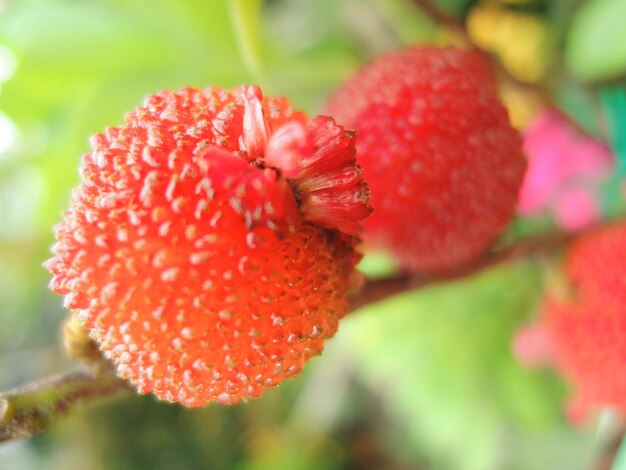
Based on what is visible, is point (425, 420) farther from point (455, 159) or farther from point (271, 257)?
point (271, 257)

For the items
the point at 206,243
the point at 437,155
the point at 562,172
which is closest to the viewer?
the point at 206,243

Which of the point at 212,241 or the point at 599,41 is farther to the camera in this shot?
the point at 599,41

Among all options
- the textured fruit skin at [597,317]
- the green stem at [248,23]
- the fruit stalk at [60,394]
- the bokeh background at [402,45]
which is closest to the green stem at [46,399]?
the fruit stalk at [60,394]

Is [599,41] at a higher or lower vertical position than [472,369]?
higher

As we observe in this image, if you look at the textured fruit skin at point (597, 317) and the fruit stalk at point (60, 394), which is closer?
the fruit stalk at point (60, 394)

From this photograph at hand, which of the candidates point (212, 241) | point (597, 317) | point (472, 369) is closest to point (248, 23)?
point (212, 241)

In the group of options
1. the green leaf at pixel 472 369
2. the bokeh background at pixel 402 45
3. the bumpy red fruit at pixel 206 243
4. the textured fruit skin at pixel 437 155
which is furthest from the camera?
the green leaf at pixel 472 369

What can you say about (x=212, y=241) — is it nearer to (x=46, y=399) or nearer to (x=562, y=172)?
(x=46, y=399)

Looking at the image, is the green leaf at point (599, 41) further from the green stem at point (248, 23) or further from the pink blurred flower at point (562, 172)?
the green stem at point (248, 23)
